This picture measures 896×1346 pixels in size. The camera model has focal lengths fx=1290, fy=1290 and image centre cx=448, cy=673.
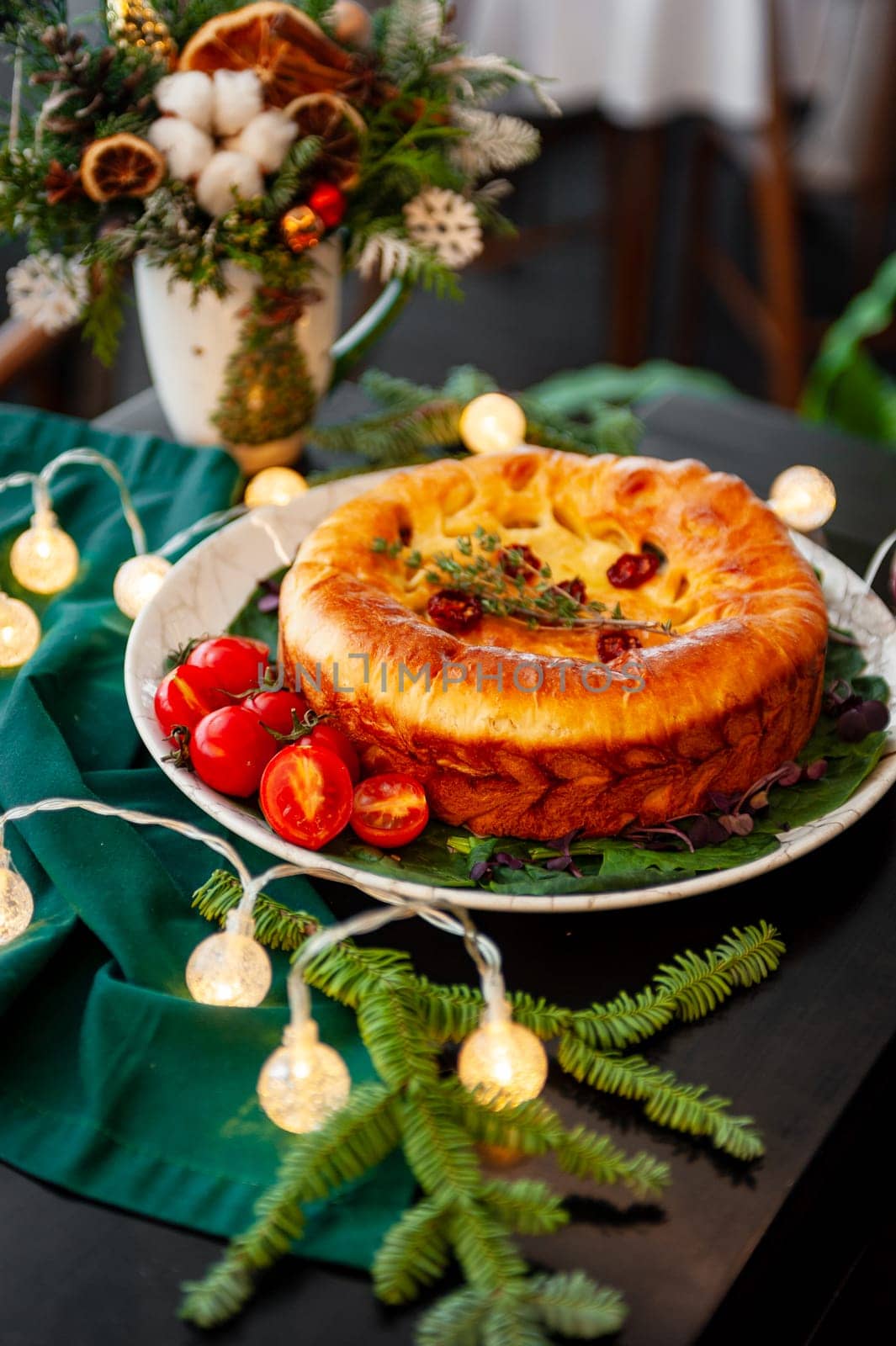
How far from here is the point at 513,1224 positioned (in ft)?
3.36

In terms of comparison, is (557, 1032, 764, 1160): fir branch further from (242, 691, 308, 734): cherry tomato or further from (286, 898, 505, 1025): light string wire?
(242, 691, 308, 734): cherry tomato

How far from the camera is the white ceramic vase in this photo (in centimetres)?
188

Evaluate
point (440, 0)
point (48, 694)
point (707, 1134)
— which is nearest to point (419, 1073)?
point (707, 1134)

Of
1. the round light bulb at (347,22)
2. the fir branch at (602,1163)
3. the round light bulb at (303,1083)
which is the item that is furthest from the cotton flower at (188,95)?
the fir branch at (602,1163)

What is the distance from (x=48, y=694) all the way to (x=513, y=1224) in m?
0.89

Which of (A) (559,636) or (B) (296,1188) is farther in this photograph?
(A) (559,636)

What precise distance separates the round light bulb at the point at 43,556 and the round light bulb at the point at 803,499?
98 cm

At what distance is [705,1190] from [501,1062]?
0.20 m

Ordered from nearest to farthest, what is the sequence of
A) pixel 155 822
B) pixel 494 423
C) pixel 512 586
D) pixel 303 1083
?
1. pixel 303 1083
2. pixel 155 822
3. pixel 512 586
4. pixel 494 423

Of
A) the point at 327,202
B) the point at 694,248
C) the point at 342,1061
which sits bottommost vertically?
the point at 694,248

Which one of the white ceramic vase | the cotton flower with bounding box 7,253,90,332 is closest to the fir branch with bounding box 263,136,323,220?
the white ceramic vase

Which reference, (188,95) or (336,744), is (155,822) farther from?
(188,95)

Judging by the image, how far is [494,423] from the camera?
6.58 feet

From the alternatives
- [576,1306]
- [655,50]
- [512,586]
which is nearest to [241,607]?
[512,586]
